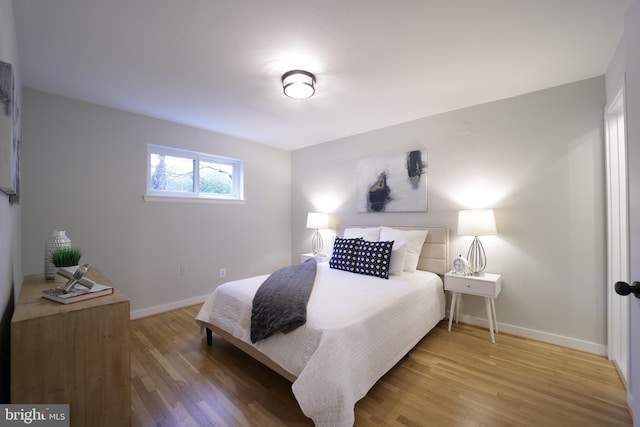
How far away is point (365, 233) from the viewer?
326 centimetres

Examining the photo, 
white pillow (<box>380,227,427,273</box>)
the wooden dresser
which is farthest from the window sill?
white pillow (<box>380,227,427,273</box>)


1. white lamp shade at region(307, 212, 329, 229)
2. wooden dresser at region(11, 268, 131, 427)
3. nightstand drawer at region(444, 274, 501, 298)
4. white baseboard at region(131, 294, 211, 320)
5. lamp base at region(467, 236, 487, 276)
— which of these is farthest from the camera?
white lamp shade at region(307, 212, 329, 229)

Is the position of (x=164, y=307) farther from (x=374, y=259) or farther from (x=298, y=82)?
(x=298, y=82)

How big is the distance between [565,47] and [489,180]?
1.22m

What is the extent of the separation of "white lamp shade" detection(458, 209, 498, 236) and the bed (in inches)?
15.4

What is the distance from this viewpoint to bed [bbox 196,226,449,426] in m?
1.38

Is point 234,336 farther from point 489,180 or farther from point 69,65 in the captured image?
point 489,180

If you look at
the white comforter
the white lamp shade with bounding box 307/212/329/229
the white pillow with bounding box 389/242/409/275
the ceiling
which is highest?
the ceiling

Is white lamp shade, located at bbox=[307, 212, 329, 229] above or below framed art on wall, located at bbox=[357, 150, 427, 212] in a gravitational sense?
below

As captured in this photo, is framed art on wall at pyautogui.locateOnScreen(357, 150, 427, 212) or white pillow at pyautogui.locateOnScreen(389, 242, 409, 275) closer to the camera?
white pillow at pyautogui.locateOnScreen(389, 242, 409, 275)

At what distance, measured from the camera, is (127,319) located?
1.34 m

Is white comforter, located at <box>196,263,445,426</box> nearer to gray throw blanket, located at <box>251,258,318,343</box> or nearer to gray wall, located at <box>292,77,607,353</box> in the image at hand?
gray throw blanket, located at <box>251,258,318,343</box>

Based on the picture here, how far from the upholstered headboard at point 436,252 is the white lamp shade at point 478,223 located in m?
0.37

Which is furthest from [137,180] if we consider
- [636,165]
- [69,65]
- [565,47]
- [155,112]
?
[565,47]
